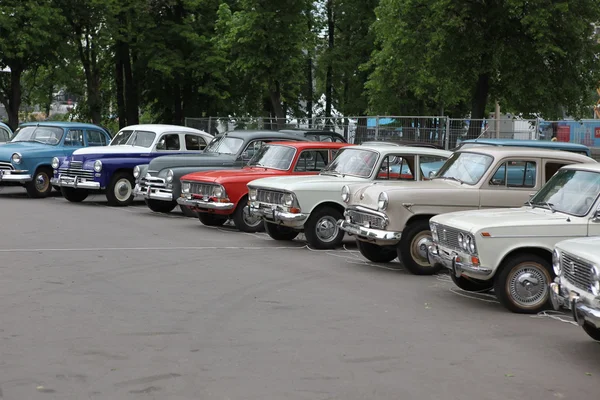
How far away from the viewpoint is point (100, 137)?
26531 millimetres

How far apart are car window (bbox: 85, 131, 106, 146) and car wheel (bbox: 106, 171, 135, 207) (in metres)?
3.36

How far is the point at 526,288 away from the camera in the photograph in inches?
411

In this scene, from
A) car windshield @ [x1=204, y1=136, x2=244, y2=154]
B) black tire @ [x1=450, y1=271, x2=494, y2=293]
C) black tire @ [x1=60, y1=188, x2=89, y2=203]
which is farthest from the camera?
black tire @ [x1=60, y1=188, x2=89, y2=203]

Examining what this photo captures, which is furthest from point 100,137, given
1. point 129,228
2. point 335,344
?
point 335,344

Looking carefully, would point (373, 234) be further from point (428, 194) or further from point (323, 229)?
point (323, 229)

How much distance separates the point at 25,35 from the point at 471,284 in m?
33.6

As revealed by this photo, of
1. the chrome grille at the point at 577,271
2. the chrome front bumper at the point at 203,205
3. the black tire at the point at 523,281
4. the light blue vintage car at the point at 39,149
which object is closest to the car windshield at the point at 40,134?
the light blue vintage car at the point at 39,149

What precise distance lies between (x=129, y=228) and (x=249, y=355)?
1050cm

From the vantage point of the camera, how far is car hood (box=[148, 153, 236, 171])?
67.7 ft

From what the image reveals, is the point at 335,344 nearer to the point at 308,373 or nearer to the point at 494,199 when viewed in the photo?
the point at 308,373

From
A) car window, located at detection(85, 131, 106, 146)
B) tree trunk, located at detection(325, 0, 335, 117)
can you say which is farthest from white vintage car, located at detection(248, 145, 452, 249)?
tree trunk, located at detection(325, 0, 335, 117)

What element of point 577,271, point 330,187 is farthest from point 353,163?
point 577,271

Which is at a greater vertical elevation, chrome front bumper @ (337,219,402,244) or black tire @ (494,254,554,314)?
chrome front bumper @ (337,219,402,244)

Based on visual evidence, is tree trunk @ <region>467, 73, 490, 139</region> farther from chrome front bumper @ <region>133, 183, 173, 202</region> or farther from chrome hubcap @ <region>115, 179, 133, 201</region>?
chrome front bumper @ <region>133, 183, 173, 202</region>
